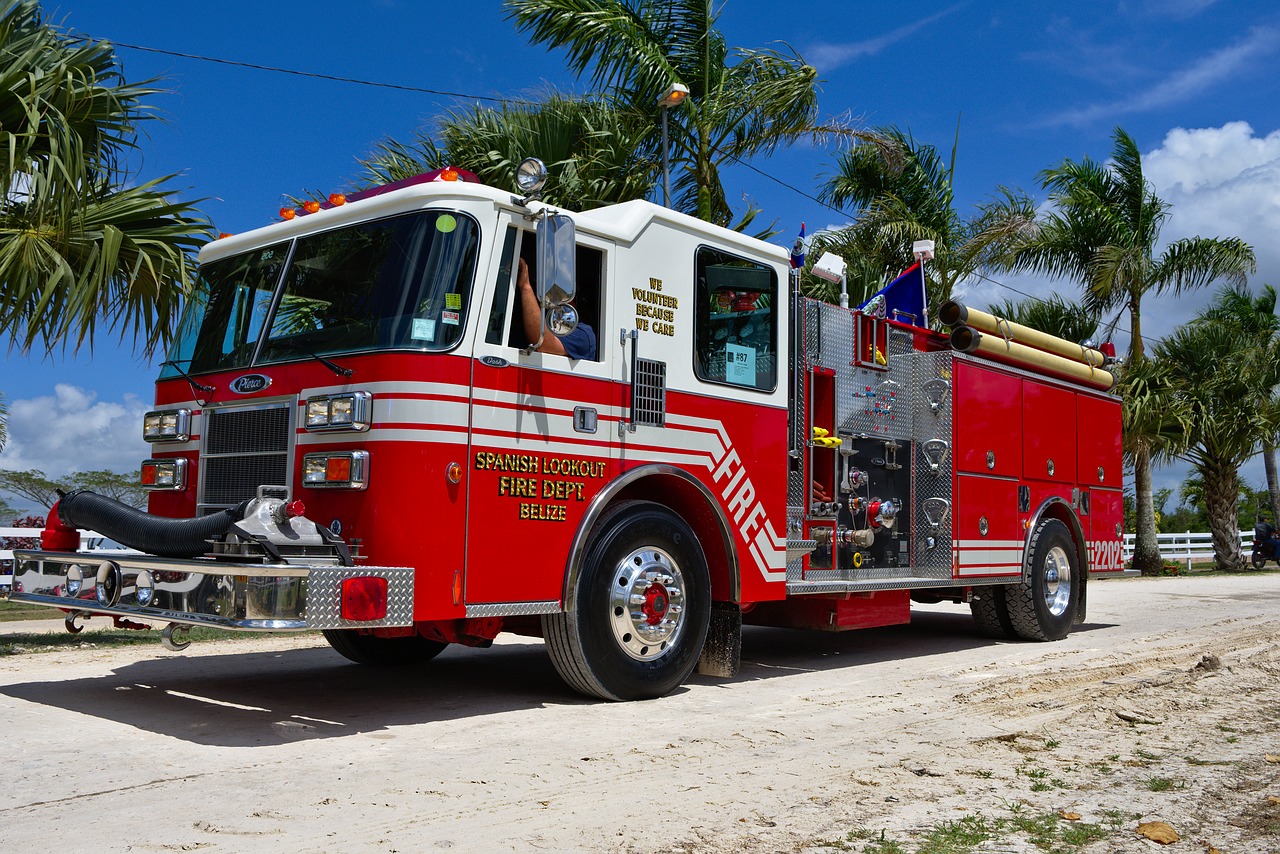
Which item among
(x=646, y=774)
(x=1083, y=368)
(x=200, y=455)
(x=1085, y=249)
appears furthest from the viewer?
(x=1085, y=249)

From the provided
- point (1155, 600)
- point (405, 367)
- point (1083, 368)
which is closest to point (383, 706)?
point (405, 367)

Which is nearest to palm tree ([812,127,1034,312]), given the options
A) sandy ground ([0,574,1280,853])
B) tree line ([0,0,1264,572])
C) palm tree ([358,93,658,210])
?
tree line ([0,0,1264,572])

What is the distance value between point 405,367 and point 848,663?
494 cm

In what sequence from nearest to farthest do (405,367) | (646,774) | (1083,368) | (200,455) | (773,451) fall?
(646,774) < (405,367) < (200,455) < (773,451) < (1083,368)

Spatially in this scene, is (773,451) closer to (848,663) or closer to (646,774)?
(848,663)

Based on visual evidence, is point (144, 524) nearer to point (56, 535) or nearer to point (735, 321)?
point (56, 535)

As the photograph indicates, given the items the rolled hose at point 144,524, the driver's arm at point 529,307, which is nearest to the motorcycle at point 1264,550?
the driver's arm at point 529,307

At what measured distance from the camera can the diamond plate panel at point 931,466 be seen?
30.4 feet

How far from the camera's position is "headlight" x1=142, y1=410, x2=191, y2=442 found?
6406 mm

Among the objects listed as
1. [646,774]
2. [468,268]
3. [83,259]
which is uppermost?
[83,259]

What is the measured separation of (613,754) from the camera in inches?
205

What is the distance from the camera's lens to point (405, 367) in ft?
18.1

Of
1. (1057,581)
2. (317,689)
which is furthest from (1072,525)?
(317,689)

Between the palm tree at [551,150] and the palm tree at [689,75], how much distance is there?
2.91 ft
